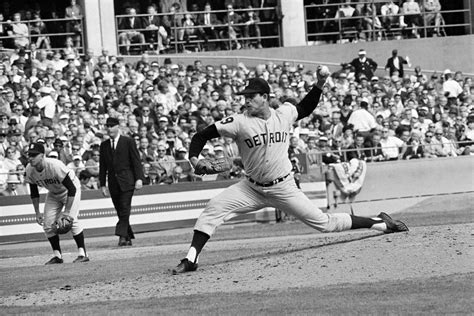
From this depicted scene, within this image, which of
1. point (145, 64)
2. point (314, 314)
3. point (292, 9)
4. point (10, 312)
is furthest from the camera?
point (292, 9)

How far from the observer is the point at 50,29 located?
31906 mm

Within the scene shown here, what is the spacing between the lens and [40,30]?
2928 cm

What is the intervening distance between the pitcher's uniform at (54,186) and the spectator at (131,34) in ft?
53.6

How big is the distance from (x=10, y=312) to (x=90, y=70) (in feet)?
51.2

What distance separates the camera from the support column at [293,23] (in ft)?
110

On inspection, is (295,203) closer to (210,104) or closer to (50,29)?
(210,104)

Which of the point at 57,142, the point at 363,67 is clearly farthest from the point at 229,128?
the point at 363,67

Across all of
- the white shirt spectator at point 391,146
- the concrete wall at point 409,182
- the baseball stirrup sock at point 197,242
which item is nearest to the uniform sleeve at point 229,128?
the baseball stirrup sock at point 197,242

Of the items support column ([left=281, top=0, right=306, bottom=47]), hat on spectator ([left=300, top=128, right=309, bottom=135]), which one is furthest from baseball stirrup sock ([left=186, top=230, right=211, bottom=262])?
support column ([left=281, top=0, right=306, bottom=47])

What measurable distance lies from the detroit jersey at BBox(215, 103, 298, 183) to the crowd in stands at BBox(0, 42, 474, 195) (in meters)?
8.60

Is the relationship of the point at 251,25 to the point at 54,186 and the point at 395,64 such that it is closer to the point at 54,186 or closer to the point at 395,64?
the point at 395,64

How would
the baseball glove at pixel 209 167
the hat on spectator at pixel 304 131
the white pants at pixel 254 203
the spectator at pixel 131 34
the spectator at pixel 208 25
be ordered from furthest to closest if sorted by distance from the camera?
1. the spectator at pixel 208 25
2. the spectator at pixel 131 34
3. the hat on spectator at pixel 304 131
4. the white pants at pixel 254 203
5. the baseball glove at pixel 209 167

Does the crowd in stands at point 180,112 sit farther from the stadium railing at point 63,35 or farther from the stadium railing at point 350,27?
the stadium railing at point 350,27

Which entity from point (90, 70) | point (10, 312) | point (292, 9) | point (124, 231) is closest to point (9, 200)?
point (124, 231)
